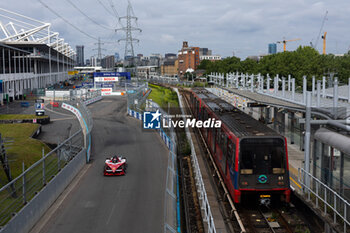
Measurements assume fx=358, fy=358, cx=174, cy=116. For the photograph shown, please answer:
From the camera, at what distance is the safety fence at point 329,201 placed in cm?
1052

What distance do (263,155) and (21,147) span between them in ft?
53.1

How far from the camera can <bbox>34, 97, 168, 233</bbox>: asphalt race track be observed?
39.4 ft

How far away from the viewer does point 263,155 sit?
1345cm

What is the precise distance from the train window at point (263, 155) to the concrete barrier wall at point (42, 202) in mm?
7444

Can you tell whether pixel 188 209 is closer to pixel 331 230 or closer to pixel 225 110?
pixel 331 230

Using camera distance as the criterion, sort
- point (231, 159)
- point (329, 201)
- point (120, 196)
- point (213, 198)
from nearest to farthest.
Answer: point (329, 201), point (231, 159), point (120, 196), point (213, 198)

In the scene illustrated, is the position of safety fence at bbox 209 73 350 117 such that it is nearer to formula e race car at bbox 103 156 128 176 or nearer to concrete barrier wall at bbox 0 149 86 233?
formula e race car at bbox 103 156 128 176

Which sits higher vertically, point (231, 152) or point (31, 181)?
point (231, 152)

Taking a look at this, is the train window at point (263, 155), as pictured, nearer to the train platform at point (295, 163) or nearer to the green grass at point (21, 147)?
the train platform at point (295, 163)

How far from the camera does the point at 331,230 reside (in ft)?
36.8

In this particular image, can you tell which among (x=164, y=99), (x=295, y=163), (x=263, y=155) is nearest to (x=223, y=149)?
(x=263, y=155)

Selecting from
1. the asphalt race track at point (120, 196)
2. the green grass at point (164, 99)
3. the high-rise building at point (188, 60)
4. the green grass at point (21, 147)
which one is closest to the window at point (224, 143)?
the asphalt race track at point (120, 196)

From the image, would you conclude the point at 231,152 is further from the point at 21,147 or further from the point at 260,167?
the point at 21,147

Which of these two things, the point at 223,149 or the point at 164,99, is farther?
the point at 164,99
